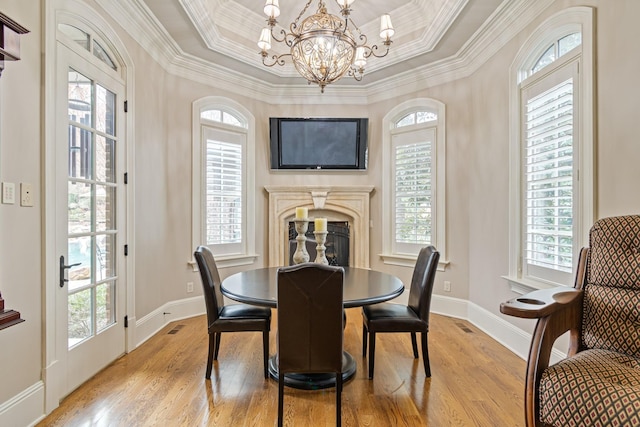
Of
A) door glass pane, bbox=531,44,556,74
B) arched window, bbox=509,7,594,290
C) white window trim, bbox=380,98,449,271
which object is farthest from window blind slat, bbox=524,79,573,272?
white window trim, bbox=380,98,449,271

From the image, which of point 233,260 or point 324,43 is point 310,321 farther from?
point 233,260

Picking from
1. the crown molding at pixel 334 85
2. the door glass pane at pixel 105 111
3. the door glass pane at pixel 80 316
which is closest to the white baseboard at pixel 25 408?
the door glass pane at pixel 80 316

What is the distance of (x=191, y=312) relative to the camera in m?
4.04

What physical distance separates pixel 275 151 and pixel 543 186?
3146 millimetres

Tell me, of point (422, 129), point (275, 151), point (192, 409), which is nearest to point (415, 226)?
point (422, 129)

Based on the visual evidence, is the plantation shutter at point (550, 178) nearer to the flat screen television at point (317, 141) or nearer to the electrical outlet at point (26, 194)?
the flat screen television at point (317, 141)

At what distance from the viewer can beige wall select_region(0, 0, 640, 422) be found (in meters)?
1.91

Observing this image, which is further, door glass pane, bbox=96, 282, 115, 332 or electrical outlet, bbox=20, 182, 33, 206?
door glass pane, bbox=96, 282, 115, 332

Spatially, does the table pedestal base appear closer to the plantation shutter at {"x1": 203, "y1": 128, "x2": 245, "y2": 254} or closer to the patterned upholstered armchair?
the patterned upholstered armchair

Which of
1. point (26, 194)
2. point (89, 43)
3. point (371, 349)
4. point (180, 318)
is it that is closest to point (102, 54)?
point (89, 43)

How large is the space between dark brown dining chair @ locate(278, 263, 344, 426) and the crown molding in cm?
264

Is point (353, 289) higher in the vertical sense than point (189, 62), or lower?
lower

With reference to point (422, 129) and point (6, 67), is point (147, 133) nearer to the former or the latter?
point (6, 67)

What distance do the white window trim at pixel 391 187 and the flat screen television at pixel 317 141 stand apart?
0.30m
